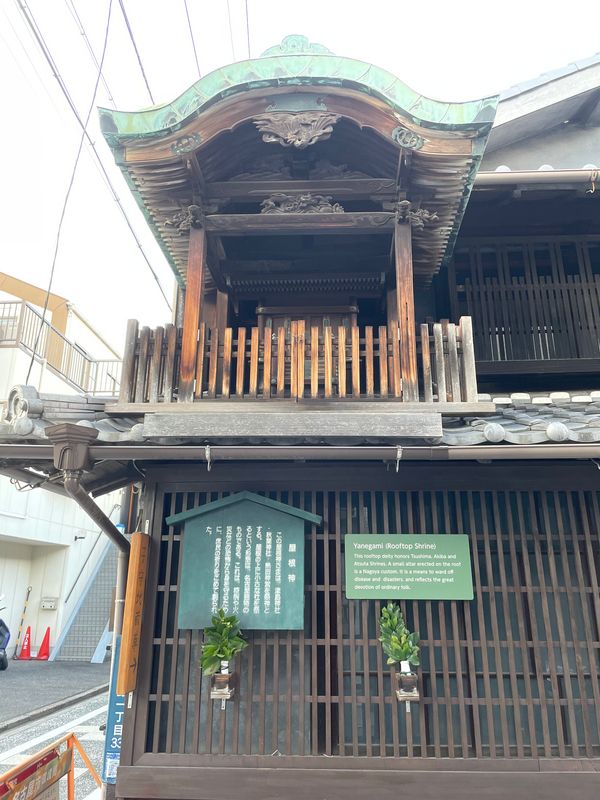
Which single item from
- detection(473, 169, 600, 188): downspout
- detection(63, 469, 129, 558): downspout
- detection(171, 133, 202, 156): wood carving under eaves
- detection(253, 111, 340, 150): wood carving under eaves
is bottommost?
detection(63, 469, 129, 558): downspout

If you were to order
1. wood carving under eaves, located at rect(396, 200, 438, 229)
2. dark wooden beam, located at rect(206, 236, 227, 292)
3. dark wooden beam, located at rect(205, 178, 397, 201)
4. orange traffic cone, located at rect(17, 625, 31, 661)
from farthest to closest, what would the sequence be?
orange traffic cone, located at rect(17, 625, 31, 661)
dark wooden beam, located at rect(206, 236, 227, 292)
dark wooden beam, located at rect(205, 178, 397, 201)
wood carving under eaves, located at rect(396, 200, 438, 229)

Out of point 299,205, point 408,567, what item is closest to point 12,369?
point 299,205

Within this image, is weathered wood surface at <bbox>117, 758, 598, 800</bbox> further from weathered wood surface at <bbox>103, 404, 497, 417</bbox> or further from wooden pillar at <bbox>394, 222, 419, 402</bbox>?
wooden pillar at <bbox>394, 222, 419, 402</bbox>

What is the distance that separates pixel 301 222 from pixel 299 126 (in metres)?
1.02

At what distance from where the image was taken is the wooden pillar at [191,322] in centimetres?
593

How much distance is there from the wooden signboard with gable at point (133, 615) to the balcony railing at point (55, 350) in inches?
439

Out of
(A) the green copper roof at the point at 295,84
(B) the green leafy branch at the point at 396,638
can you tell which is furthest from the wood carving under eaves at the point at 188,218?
(B) the green leafy branch at the point at 396,638

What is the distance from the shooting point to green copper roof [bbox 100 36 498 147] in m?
5.71

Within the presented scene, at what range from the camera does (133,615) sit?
5.55m

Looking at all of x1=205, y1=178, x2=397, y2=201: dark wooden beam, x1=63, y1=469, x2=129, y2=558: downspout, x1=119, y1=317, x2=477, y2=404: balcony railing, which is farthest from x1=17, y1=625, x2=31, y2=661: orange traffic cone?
x1=205, y1=178, x2=397, y2=201: dark wooden beam

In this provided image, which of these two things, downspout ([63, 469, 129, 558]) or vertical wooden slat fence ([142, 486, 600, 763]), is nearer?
downspout ([63, 469, 129, 558])

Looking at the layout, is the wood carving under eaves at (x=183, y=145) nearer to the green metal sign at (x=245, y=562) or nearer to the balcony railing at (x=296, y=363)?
the balcony railing at (x=296, y=363)

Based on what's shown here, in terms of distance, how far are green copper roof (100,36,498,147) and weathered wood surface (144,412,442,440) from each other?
10.3 ft

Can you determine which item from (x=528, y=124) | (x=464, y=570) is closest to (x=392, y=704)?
(x=464, y=570)
